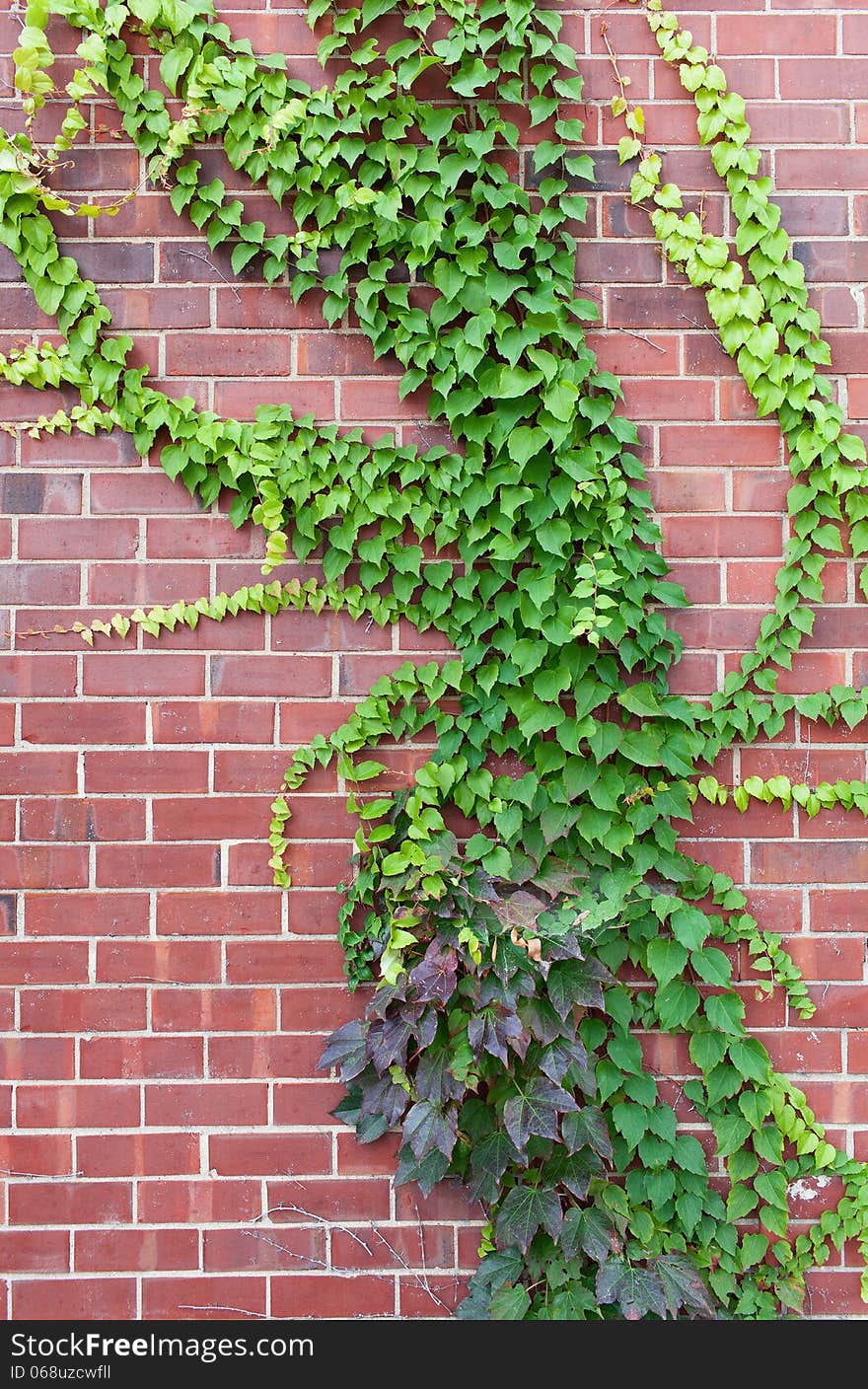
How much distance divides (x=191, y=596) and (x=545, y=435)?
0.78 m

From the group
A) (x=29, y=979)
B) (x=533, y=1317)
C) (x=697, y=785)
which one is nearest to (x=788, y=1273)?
(x=533, y=1317)

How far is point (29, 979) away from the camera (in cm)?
A: 206

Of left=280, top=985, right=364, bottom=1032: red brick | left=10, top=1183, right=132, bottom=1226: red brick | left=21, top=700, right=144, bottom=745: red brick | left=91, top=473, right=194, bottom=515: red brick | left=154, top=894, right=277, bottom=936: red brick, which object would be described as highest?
left=91, top=473, right=194, bottom=515: red brick

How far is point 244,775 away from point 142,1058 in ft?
2.00

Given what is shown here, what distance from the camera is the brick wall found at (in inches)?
Result: 80.1

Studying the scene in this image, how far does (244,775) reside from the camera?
6.78ft

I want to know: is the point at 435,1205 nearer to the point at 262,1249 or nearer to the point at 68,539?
the point at 262,1249

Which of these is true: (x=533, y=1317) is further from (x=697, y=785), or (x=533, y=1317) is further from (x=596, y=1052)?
(x=697, y=785)

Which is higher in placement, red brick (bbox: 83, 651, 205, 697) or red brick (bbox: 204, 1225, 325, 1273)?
red brick (bbox: 83, 651, 205, 697)

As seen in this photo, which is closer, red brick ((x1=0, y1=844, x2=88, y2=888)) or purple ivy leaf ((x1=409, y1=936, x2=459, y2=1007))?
purple ivy leaf ((x1=409, y1=936, x2=459, y2=1007))

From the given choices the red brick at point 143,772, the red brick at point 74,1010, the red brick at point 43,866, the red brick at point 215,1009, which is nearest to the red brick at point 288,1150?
the red brick at point 215,1009

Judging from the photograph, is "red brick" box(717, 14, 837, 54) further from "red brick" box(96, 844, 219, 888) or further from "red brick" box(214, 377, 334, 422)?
"red brick" box(96, 844, 219, 888)

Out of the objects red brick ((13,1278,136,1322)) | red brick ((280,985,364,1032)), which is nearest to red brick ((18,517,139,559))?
red brick ((280,985,364,1032))

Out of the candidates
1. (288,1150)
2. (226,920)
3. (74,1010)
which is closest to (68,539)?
(226,920)
